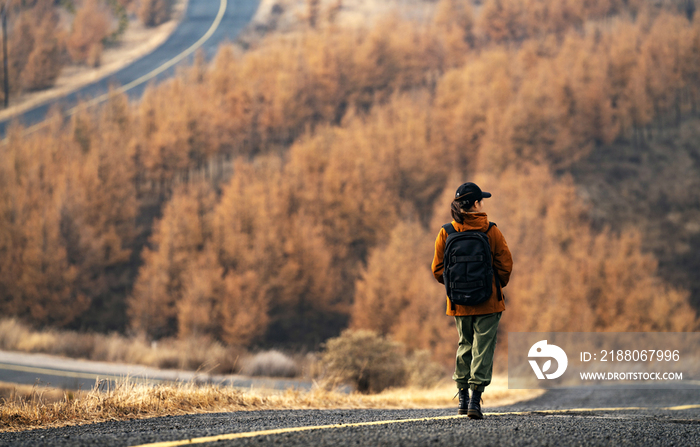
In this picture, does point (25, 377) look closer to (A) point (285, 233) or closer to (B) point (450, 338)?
(B) point (450, 338)

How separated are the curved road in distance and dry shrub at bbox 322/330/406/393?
4588 cm

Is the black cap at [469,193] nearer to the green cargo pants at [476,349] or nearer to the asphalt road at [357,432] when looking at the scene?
the green cargo pants at [476,349]

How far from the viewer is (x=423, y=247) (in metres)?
40.0

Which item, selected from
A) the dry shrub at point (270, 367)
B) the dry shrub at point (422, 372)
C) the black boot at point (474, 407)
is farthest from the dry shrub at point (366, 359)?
the black boot at point (474, 407)

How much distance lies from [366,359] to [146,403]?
6.78 metres

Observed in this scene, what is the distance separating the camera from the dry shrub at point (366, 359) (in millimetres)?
11797

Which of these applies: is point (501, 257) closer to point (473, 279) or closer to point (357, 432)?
point (473, 279)

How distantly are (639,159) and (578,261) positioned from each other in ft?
71.8

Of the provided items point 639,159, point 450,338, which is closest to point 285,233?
point 450,338

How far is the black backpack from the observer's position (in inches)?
173

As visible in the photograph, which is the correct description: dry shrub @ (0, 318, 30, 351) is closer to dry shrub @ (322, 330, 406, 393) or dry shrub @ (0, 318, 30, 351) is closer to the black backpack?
dry shrub @ (322, 330, 406, 393)

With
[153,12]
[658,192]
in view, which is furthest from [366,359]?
[153,12]

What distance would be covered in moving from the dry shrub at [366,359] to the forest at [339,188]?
68.4 feet
